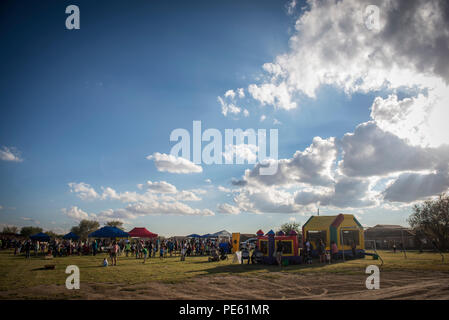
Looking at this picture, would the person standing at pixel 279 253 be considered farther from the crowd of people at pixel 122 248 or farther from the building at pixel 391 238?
the building at pixel 391 238

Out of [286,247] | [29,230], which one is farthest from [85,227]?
[286,247]

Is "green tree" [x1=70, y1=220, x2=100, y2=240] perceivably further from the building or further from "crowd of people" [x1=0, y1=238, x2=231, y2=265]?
the building

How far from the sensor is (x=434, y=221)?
44.1 metres

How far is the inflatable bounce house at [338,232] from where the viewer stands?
912 inches

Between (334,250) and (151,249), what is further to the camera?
(151,249)

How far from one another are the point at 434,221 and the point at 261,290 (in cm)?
4770

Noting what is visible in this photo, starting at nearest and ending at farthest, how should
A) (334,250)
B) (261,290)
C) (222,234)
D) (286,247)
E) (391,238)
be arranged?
1. (261,290)
2. (286,247)
3. (334,250)
4. (222,234)
5. (391,238)

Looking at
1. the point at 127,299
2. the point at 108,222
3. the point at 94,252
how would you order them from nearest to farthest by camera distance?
the point at 127,299
the point at 94,252
the point at 108,222

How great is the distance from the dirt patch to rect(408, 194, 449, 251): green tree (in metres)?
32.2

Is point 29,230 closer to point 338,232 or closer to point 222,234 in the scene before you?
point 222,234
